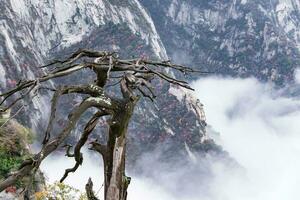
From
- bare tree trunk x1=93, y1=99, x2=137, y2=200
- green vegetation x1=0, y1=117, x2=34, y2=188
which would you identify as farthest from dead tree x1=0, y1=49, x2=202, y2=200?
green vegetation x1=0, y1=117, x2=34, y2=188

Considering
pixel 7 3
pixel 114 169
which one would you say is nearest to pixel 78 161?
pixel 114 169

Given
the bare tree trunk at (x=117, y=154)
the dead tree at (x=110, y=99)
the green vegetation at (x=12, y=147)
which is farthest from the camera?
the green vegetation at (x=12, y=147)

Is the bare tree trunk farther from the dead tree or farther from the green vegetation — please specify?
the green vegetation

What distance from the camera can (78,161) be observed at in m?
13.0

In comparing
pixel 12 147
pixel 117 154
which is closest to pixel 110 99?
pixel 117 154

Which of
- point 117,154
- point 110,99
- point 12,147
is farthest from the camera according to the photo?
point 12,147

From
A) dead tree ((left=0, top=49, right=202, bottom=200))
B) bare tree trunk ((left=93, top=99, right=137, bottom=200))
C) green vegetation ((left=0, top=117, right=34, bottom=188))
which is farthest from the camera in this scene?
green vegetation ((left=0, top=117, right=34, bottom=188))

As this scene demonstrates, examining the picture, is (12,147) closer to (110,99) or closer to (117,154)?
(117,154)

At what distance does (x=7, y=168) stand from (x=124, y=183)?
110 ft

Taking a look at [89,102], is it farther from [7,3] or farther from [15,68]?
[7,3]

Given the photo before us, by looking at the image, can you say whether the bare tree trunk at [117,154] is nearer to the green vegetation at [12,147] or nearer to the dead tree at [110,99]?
the dead tree at [110,99]

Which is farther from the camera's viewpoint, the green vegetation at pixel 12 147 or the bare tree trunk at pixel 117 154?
the green vegetation at pixel 12 147

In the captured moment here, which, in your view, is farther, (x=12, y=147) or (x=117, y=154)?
(x=12, y=147)

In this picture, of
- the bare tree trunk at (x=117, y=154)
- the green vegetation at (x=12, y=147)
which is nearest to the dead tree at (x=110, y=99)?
the bare tree trunk at (x=117, y=154)
